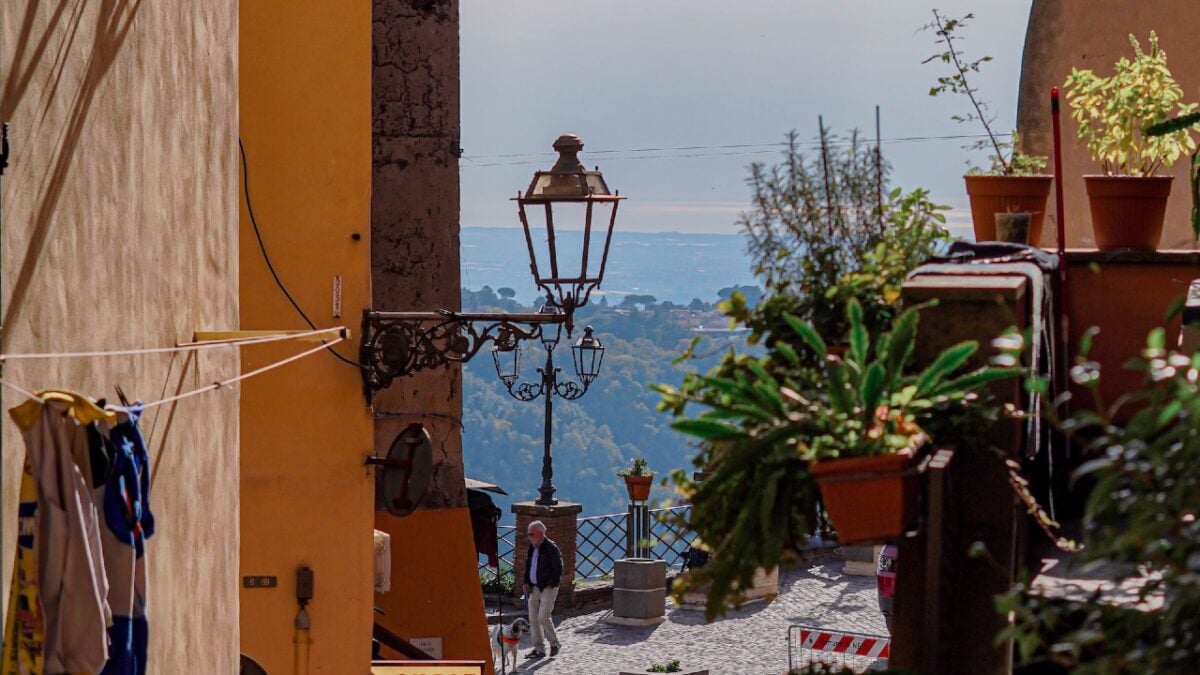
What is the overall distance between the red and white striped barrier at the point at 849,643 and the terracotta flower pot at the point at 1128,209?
1023 cm

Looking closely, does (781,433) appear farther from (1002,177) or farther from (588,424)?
(588,424)

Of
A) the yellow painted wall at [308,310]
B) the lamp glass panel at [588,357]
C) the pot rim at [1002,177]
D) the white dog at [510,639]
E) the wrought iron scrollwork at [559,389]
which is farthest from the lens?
the lamp glass panel at [588,357]

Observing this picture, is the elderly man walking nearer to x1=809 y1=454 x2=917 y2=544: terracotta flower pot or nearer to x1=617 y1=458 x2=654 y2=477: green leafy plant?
x1=617 y1=458 x2=654 y2=477: green leafy plant

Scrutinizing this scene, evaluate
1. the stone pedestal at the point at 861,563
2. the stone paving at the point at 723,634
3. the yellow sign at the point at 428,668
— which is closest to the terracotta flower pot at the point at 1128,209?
the yellow sign at the point at 428,668

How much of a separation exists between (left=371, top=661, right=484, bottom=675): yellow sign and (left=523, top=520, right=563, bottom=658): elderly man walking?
813 cm

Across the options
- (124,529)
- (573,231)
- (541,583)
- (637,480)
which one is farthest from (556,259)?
(637,480)

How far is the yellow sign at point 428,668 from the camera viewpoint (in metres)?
11.2

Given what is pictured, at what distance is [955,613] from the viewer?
14.9ft

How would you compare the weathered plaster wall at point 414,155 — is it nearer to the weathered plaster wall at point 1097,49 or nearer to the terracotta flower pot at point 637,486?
the weathered plaster wall at point 1097,49

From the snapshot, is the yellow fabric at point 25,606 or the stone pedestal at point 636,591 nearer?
the yellow fabric at point 25,606

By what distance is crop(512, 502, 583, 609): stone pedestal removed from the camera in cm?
2362

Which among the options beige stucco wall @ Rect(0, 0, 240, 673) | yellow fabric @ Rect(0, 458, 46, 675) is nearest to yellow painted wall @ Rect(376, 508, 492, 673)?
beige stucco wall @ Rect(0, 0, 240, 673)

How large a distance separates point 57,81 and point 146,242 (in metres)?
1.13

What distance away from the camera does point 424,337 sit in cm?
990
